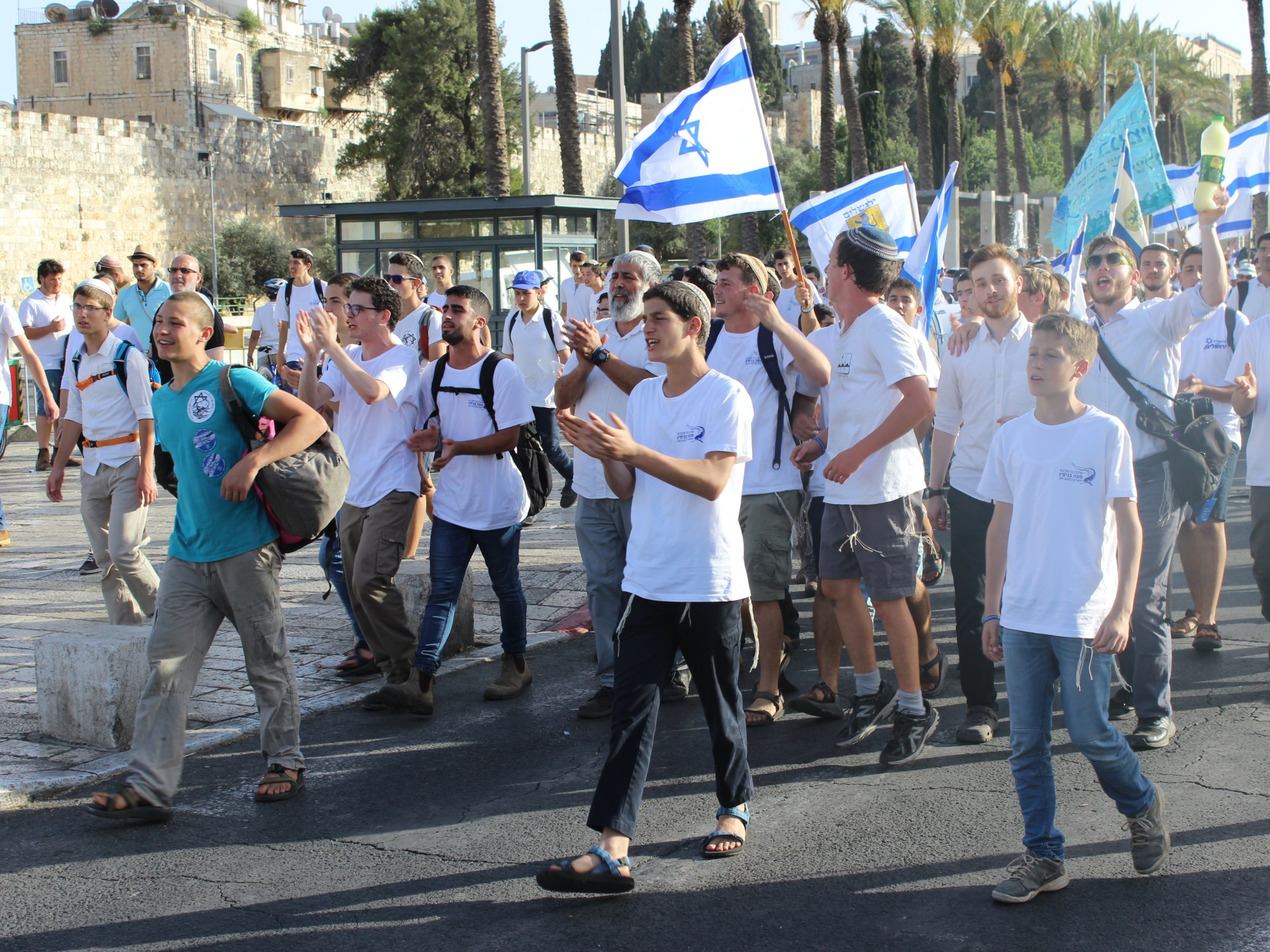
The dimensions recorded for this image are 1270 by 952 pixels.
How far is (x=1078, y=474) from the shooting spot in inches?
152

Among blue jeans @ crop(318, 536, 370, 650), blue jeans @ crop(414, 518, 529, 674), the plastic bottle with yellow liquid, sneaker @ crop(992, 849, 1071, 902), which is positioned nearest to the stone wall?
blue jeans @ crop(318, 536, 370, 650)

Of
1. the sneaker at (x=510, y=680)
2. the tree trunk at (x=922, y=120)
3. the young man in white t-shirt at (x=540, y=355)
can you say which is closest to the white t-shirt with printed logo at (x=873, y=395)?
the sneaker at (x=510, y=680)

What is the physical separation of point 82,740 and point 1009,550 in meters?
3.81

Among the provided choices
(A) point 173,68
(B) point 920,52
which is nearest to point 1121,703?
(B) point 920,52

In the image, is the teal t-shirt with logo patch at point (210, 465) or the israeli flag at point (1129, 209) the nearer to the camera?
the teal t-shirt with logo patch at point (210, 465)

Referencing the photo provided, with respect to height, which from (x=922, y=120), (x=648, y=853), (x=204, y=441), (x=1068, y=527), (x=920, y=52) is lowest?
(x=648, y=853)

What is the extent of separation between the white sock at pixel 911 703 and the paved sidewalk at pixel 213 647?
98.2 inches

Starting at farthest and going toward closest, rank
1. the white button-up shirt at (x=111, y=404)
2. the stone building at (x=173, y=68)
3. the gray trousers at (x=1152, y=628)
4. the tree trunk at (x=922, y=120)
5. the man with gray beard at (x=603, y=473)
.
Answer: the stone building at (x=173, y=68)
the tree trunk at (x=922, y=120)
the white button-up shirt at (x=111, y=404)
the man with gray beard at (x=603, y=473)
the gray trousers at (x=1152, y=628)

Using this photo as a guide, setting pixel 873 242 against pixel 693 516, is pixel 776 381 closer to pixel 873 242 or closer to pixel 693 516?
pixel 873 242

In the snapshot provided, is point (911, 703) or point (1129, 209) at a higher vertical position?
point (1129, 209)

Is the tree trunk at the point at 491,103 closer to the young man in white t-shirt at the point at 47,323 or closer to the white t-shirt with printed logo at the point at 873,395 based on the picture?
the young man in white t-shirt at the point at 47,323

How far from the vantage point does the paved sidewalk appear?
5.32 metres

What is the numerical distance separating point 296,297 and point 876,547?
8.04 meters

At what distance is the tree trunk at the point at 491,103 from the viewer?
83.0 ft
